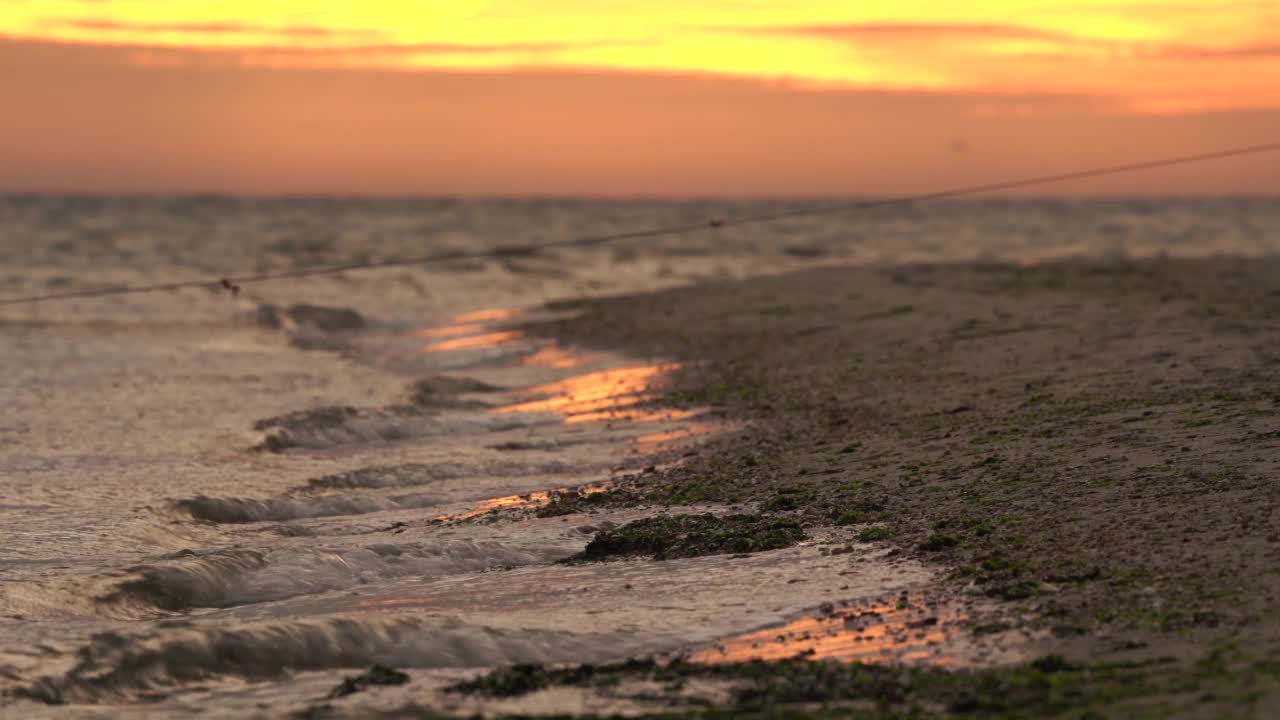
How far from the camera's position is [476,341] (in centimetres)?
1969

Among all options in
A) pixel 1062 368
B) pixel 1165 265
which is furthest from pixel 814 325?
pixel 1165 265

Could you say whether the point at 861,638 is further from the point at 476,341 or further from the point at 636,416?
the point at 476,341

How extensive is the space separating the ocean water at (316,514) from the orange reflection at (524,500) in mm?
37

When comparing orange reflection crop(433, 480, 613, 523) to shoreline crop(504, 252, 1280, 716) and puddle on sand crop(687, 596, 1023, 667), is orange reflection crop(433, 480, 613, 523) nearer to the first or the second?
shoreline crop(504, 252, 1280, 716)

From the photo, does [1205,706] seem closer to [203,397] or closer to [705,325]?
[203,397]

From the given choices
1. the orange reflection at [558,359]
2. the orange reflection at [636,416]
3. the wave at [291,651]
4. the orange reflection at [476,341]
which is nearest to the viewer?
the wave at [291,651]

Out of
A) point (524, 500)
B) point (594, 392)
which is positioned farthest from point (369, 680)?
point (594, 392)

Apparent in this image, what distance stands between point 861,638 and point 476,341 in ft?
48.7

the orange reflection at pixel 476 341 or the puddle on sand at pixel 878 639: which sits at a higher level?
the puddle on sand at pixel 878 639

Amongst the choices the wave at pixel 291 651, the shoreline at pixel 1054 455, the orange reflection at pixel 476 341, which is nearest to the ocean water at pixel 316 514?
the wave at pixel 291 651

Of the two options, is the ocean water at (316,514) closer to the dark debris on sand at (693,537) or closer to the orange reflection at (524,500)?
the orange reflection at (524,500)

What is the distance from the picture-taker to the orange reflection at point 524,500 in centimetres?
832

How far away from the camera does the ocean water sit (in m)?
5.43

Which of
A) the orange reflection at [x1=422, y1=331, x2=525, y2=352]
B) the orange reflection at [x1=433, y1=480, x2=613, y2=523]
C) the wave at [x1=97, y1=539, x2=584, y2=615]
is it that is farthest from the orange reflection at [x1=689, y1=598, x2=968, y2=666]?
the orange reflection at [x1=422, y1=331, x2=525, y2=352]
